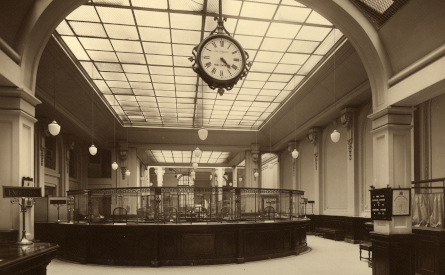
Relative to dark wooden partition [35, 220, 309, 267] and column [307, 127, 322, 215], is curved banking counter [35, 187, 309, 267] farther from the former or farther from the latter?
column [307, 127, 322, 215]

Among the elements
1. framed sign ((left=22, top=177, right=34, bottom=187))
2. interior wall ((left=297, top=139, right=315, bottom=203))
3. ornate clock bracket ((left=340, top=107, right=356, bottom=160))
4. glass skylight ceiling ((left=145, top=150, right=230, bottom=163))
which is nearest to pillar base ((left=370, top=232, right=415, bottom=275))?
framed sign ((left=22, top=177, right=34, bottom=187))

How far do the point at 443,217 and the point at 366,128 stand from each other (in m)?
6.43

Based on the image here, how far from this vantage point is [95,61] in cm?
1193

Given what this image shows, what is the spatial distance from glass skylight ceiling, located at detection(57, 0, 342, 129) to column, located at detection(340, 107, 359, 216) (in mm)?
2309

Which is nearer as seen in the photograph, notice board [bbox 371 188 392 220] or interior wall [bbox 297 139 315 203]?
notice board [bbox 371 188 392 220]

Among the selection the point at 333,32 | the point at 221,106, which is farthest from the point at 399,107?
the point at 221,106

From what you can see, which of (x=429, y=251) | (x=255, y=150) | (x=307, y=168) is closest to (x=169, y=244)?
(x=429, y=251)

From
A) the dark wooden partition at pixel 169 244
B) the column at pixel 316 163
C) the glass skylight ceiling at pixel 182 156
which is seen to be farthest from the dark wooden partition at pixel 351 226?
the glass skylight ceiling at pixel 182 156

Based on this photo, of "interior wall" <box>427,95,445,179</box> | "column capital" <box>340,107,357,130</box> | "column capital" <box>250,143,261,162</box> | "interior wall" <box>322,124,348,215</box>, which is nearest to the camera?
"interior wall" <box>427,95,445,179</box>

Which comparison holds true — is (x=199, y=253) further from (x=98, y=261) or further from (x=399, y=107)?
(x=399, y=107)

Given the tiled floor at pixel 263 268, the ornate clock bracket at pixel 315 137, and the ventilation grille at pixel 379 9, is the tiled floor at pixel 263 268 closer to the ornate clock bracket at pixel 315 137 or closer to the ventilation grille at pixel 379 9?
the ventilation grille at pixel 379 9

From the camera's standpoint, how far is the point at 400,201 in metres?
6.52

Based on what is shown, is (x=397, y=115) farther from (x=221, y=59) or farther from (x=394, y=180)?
(x=221, y=59)

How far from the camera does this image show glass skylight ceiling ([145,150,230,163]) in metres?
29.8
